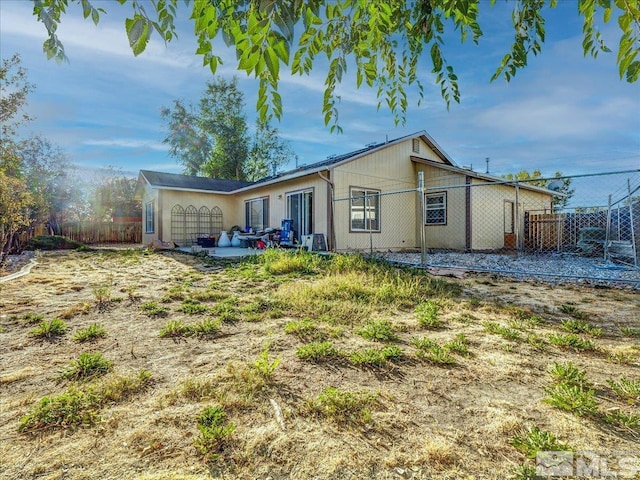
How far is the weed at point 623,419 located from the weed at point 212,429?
1774 millimetres

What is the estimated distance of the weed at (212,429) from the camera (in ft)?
4.38

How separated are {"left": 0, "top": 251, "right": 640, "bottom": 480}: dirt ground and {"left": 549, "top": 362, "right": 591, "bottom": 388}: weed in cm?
5

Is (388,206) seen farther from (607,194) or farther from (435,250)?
(607,194)

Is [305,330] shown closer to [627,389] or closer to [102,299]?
[627,389]

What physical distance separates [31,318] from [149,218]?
1420cm

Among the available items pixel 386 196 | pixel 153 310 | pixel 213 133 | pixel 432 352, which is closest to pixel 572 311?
pixel 432 352

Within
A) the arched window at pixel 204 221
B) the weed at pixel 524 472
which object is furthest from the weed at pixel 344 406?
the arched window at pixel 204 221

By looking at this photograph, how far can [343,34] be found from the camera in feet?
5.78

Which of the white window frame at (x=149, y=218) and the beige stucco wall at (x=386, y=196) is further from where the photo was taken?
the white window frame at (x=149, y=218)

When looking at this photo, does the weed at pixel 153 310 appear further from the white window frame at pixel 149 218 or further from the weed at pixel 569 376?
the white window frame at pixel 149 218

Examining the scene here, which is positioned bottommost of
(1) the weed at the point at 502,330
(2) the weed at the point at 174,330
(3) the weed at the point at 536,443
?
(3) the weed at the point at 536,443

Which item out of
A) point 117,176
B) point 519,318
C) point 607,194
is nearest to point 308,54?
point 519,318

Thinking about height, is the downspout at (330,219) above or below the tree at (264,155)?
below

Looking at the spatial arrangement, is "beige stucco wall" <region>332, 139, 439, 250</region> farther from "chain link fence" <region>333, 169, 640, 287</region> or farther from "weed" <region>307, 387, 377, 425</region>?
"weed" <region>307, 387, 377, 425</region>
